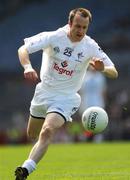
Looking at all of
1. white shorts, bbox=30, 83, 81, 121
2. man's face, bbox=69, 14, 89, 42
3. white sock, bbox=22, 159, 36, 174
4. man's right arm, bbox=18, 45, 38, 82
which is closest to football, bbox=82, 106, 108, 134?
white shorts, bbox=30, 83, 81, 121

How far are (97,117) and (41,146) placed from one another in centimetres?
146

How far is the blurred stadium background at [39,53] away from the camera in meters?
24.8

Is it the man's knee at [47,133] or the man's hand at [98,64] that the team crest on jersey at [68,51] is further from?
the man's knee at [47,133]

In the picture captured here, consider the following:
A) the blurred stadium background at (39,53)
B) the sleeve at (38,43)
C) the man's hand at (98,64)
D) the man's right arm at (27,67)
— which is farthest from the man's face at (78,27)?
the blurred stadium background at (39,53)

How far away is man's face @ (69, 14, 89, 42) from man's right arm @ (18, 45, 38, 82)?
72 centimetres

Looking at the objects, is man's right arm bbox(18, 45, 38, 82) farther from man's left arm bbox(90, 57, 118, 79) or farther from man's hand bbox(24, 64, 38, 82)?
man's left arm bbox(90, 57, 118, 79)

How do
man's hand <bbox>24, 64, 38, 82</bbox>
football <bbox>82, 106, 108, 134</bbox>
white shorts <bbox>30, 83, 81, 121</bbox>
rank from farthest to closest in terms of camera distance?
football <bbox>82, 106, 108, 134</bbox> < white shorts <bbox>30, 83, 81, 121</bbox> < man's hand <bbox>24, 64, 38, 82</bbox>

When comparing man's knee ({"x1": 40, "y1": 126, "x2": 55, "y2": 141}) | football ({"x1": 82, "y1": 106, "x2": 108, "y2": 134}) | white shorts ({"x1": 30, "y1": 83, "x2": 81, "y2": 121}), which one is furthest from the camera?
football ({"x1": 82, "y1": 106, "x2": 108, "y2": 134})

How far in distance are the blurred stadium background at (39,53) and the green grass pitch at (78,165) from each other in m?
6.55

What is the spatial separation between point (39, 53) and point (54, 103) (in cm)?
1946

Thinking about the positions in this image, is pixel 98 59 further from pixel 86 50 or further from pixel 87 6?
pixel 87 6

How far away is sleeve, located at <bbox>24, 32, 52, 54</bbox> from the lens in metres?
9.76

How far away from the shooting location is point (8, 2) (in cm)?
3356

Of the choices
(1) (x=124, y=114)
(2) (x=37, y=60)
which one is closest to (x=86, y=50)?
(1) (x=124, y=114)
